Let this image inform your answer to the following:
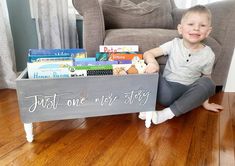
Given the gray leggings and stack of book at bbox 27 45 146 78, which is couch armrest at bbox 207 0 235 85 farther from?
stack of book at bbox 27 45 146 78

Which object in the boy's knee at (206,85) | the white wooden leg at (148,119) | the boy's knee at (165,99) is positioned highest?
the boy's knee at (206,85)

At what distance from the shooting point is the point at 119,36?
885 millimetres

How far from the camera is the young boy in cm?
78

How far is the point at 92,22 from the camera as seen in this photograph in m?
0.88

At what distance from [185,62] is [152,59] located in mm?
169

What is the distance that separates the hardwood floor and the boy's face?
354mm

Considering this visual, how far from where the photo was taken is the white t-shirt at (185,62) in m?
0.84

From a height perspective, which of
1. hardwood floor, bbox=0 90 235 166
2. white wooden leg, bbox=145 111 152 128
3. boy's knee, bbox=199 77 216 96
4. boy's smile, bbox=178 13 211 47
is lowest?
hardwood floor, bbox=0 90 235 166

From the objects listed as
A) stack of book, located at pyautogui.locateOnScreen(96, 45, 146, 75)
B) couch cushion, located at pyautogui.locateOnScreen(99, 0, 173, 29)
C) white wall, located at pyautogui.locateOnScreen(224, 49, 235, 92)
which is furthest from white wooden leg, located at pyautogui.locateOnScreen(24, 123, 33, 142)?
white wall, located at pyautogui.locateOnScreen(224, 49, 235, 92)

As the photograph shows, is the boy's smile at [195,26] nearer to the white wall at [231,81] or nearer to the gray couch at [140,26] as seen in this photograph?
the gray couch at [140,26]

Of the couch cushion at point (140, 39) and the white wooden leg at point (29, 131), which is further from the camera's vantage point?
the couch cushion at point (140, 39)

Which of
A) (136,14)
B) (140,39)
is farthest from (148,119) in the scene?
(136,14)

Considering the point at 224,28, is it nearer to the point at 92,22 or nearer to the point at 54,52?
the point at 92,22

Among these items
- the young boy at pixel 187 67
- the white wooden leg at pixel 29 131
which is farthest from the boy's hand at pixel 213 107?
A: the white wooden leg at pixel 29 131
